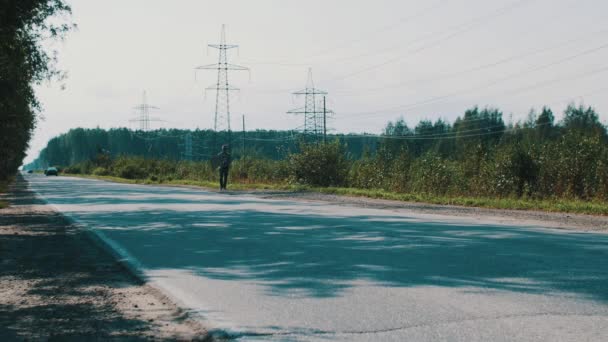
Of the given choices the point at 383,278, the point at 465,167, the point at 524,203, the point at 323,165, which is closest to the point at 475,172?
the point at 465,167

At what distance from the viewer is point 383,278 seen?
7133 mm

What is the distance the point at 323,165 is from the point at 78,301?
87.6 ft

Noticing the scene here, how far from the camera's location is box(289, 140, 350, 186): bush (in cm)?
A: 3303

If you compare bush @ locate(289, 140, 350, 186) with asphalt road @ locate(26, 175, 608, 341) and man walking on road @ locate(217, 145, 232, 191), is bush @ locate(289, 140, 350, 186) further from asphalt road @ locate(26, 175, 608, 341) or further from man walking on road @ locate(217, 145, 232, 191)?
asphalt road @ locate(26, 175, 608, 341)

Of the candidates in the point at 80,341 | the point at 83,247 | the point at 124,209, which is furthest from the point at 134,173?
the point at 80,341

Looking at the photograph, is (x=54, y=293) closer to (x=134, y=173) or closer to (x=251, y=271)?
(x=251, y=271)

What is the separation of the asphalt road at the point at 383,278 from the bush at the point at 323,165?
19.6m

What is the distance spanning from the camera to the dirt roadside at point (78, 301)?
17.8 feet

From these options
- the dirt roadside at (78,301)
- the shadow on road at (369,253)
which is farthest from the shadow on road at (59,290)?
the shadow on road at (369,253)

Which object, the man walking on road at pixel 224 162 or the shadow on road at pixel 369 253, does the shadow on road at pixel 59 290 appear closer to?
the shadow on road at pixel 369 253

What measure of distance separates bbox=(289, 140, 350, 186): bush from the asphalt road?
19.6 metres

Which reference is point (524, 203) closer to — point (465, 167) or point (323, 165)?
point (465, 167)

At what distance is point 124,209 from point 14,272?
35.0ft

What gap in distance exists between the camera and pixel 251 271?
26.0 feet
